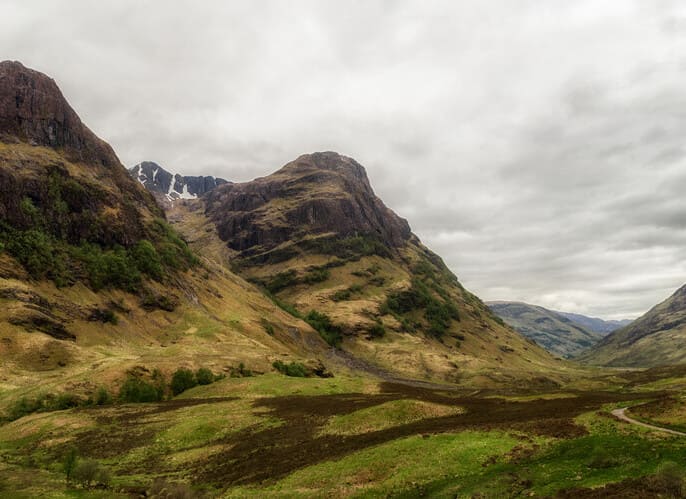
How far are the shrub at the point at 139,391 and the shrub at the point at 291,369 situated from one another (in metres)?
32.4

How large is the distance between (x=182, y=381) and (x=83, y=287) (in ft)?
234

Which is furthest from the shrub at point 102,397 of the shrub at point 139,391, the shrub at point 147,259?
the shrub at point 147,259

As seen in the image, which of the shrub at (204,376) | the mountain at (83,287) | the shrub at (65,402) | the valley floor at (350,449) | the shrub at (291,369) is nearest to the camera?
the valley floor at (350,449)

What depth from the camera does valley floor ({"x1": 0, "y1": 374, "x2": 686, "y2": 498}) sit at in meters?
28.1

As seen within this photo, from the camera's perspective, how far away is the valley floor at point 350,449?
92.1 ft

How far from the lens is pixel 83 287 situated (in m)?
133

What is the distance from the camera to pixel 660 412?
138ft

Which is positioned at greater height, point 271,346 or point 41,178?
point 41,178

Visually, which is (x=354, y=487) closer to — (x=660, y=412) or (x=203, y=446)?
(x=203, y=446)

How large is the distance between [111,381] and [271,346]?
2969 inches

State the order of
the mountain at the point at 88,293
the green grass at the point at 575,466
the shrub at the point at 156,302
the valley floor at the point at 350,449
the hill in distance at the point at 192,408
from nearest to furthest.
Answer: the green grass at the point at 575,466 < the valley floor at the point at 350,449 < the hill in distance at the point at 192,408 < the mountain at the point at 88,293 < the shrub at the point at 156,302

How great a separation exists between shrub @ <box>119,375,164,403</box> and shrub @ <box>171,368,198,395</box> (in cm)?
299

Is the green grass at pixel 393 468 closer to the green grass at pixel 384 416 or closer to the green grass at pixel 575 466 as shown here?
the green grass at pixel 575 466

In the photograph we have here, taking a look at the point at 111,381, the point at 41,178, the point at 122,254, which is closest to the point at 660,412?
the point at 111,381
